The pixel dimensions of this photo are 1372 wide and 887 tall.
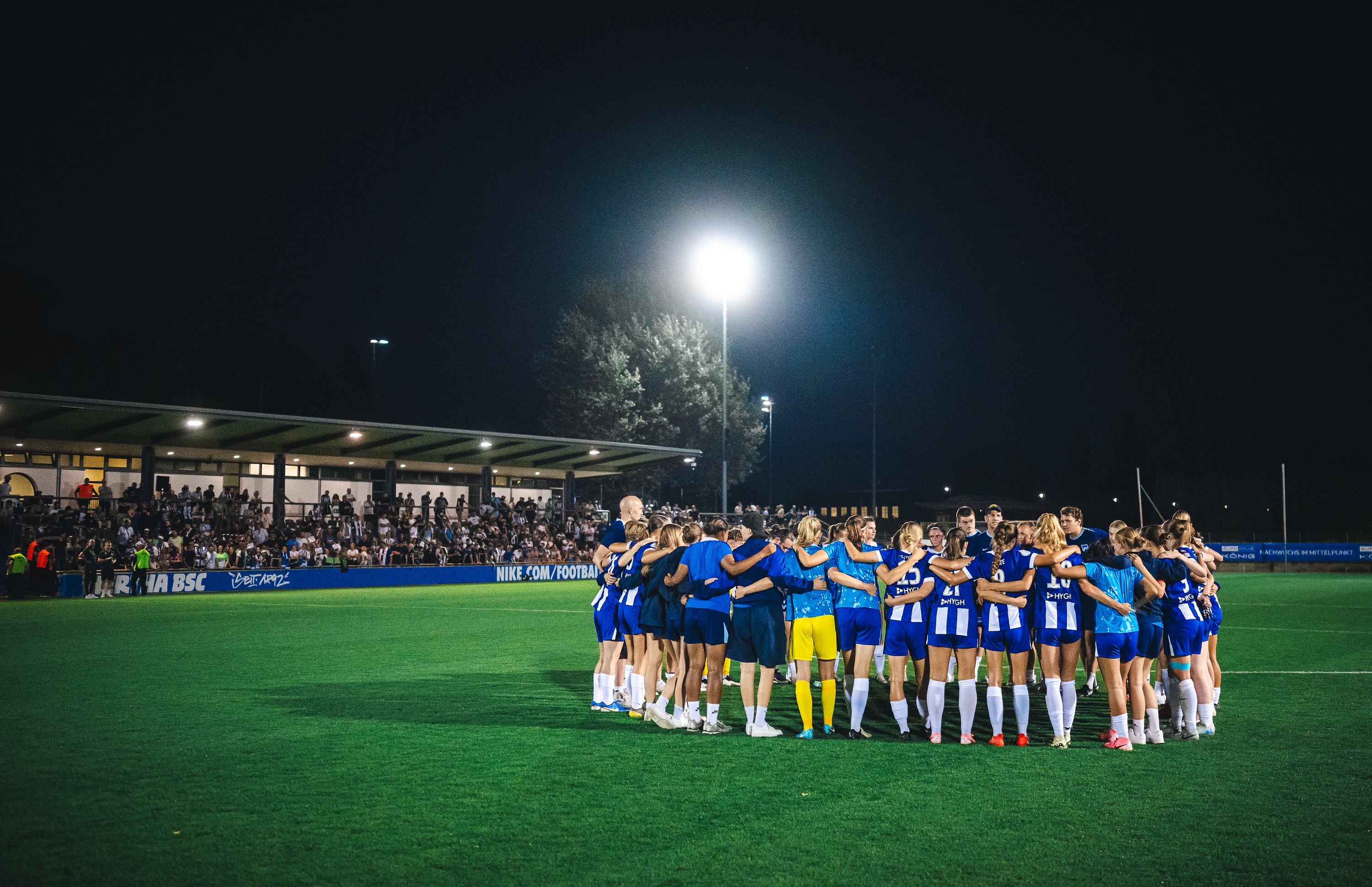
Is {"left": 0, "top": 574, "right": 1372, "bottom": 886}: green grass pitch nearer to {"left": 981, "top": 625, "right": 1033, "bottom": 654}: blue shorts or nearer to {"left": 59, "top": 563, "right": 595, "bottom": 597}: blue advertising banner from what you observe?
{"left": 981, "top": 625, "right": 1033, "bottom": 654}: blue shorts

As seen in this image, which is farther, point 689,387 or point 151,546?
point 689,387

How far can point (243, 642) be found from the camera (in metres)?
15.1

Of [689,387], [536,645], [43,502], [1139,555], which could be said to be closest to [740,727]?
[1139,555]

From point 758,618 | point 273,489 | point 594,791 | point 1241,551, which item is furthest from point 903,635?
point 1241,551

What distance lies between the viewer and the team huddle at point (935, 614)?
7.88m

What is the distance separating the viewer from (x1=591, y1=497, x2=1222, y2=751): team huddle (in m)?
7.88

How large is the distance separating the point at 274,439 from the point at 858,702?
2963 cm

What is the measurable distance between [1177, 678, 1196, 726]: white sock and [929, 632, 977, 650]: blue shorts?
1983mm

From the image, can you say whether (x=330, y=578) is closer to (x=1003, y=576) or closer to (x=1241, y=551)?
(x=1003, y=576)

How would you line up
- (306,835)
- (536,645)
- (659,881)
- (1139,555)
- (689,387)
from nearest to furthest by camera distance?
(659,881), (306,835), (1139,555), (536,645), (689,387)

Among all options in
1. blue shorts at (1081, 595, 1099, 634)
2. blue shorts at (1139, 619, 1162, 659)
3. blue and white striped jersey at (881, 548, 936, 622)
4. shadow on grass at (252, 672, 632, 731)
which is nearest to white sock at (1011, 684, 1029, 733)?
blue and white striped jersey at (881, 548, 936, 622)

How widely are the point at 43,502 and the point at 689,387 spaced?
30.6 m

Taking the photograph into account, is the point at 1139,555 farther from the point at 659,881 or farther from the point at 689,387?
the point at 689,387

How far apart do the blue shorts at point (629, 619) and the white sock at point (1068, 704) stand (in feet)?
12.3
